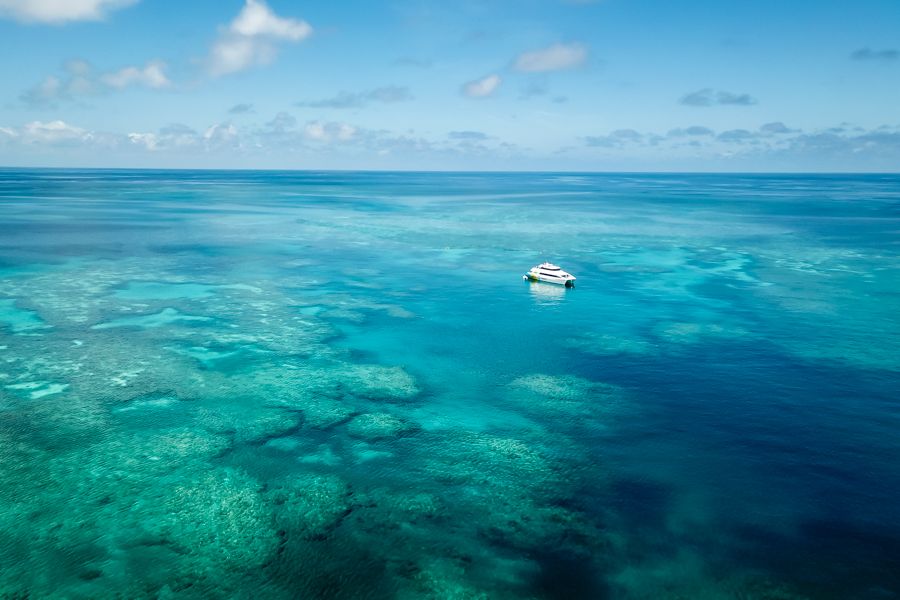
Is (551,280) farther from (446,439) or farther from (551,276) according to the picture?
(446,439)

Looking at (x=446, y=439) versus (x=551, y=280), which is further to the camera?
(x=551, y=280)

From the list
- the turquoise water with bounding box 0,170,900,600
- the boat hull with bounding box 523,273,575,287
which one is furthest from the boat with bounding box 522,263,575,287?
the turquoise water with bounding box 0,170,900,600

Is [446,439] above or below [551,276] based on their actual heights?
below

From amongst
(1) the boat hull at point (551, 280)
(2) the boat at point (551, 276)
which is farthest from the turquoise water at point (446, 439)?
(2) the boat at point (551, 276)

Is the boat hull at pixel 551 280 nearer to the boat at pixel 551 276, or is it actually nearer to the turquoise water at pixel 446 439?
the boat at pixel 551 276

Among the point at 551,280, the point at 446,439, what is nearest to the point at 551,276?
the point at 551,280

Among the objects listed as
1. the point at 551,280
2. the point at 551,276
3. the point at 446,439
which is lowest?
the point at 446,439

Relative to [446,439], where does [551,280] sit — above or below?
above

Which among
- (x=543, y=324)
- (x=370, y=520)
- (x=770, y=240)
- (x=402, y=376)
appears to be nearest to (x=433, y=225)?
(x=770, y=240)

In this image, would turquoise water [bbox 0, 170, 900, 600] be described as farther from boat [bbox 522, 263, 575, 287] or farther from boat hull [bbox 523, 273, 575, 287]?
boat [bbox 522, 263, 575, 287]
